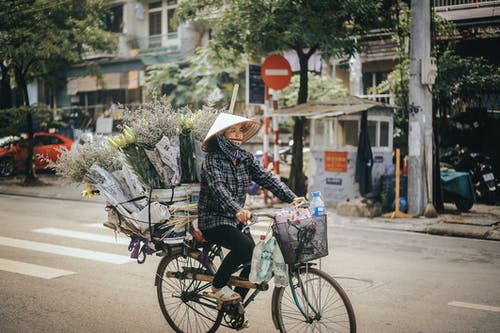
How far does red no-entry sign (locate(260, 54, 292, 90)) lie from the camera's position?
13.4m

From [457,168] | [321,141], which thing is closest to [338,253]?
[321,141]

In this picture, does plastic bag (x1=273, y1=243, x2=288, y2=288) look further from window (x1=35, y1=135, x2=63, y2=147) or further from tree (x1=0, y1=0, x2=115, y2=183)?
window (x1=35, y1=135, x2=63, y2=147)

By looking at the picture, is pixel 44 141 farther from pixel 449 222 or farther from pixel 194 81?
pixel 449 222

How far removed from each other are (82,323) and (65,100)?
31.9m

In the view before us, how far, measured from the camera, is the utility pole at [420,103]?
38.5 feet

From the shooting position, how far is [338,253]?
8.23 m

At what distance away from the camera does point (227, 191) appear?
13.8 feet

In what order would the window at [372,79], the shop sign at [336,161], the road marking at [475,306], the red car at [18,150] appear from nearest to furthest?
the road marking at [475,306] < the shop sign at [336,161] < the red car at [18,150] < the window at [372,79]

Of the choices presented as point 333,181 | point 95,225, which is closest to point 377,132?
point 333,181

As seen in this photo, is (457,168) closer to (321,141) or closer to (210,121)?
(321,141)

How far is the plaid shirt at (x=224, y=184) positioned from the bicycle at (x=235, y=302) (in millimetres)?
245

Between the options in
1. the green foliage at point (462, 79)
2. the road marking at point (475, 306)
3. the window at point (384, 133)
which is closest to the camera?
the road marking at point (475, 306)

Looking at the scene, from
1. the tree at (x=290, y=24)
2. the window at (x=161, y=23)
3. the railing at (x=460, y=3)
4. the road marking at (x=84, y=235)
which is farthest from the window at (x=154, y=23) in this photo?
the road marking at (x=84, y=235)

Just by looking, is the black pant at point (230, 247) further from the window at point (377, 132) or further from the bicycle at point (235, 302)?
the window at point (377, 132)
